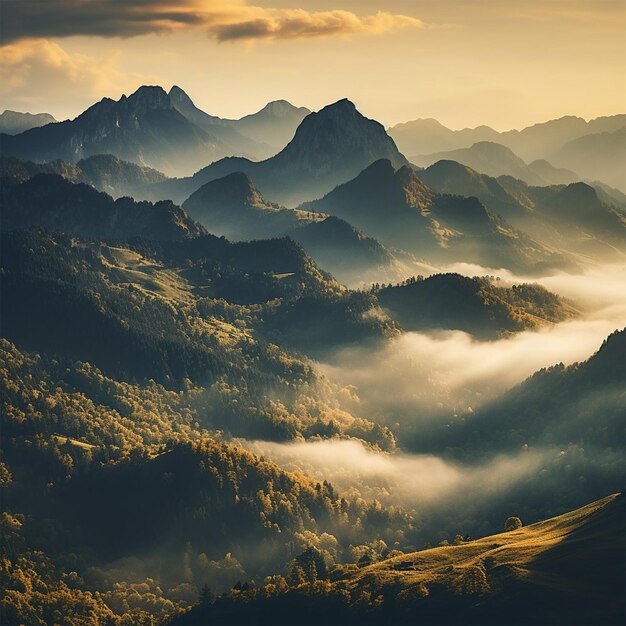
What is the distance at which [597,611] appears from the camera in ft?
654

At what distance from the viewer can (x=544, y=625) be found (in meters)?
200

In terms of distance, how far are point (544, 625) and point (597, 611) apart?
45.4ft
